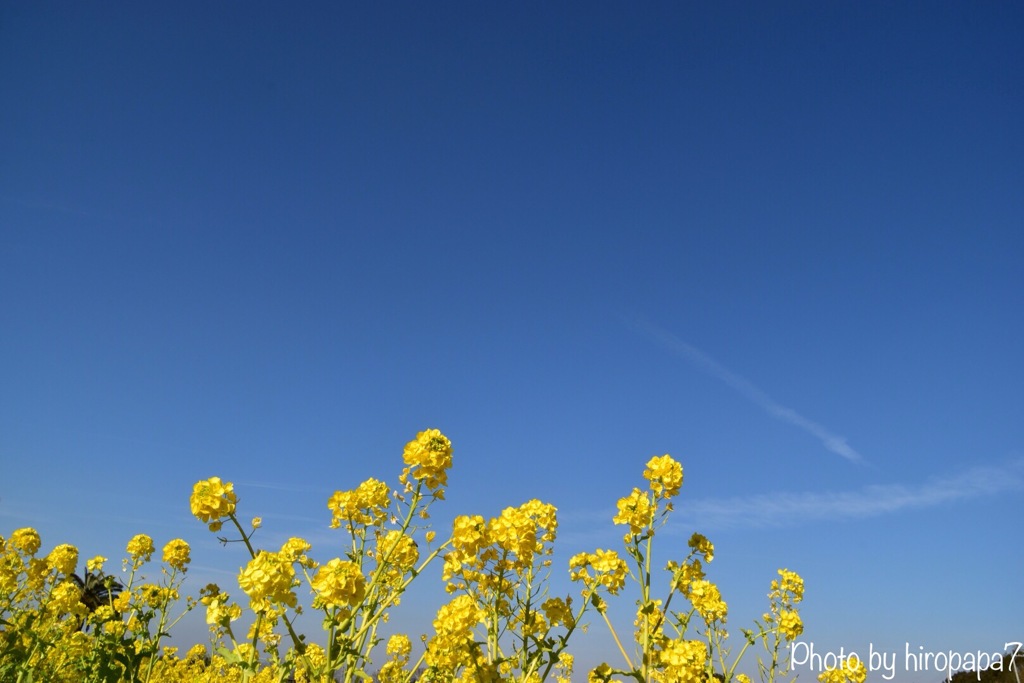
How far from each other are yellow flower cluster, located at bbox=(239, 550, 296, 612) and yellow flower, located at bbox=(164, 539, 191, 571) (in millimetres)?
4258

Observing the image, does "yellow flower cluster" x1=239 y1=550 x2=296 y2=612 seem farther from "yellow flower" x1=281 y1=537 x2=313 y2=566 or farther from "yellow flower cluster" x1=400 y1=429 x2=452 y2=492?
"yellow flower cluster" x1=400 y1=429 x2=452 y2=492

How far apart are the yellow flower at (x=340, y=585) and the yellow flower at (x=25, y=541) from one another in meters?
6.62

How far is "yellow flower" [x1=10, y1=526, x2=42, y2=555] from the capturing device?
22.9ft

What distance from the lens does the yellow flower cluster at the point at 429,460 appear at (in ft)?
12.0

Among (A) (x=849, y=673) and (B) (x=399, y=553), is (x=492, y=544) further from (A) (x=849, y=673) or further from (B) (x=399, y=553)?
(A) (x=849, y=673)

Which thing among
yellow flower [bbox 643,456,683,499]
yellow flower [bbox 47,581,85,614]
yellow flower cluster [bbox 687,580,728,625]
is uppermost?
yellow flower [bbox 643,456,683,499]

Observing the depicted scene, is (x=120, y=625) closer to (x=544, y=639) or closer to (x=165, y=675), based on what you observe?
(x=544, y=639)

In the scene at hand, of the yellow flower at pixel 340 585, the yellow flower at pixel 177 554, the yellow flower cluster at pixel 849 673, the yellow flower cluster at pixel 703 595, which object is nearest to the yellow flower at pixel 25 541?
the yellow flower at pixel 177 554

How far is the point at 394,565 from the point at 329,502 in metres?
0.57

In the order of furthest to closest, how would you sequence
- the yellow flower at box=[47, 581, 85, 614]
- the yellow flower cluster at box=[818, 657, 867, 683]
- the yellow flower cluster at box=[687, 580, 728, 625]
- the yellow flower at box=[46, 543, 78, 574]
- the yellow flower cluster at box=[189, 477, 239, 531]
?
the yellow flower at box=[46, 543, 78, 574] → the yellow flower at box=[47, 581, 85, 614] → the yellow flower cluster at box=[818, 657, 867, 683] → the yellow flower cluster at box=[687, 580, 728, 625] → the yellow flower cluster at box=[189, 477, 239, 531]

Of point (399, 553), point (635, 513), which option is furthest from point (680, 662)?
point (399, 553)

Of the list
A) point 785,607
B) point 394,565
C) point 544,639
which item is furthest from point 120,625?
point 785,607

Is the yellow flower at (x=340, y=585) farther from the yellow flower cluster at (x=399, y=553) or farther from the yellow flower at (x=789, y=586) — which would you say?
the yellow flower at (x=789, y=586)

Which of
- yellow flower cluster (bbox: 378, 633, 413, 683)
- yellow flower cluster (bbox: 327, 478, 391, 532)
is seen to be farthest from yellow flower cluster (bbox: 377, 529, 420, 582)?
yellow flower cluster (bbox: 378, 633, 413, 683)
